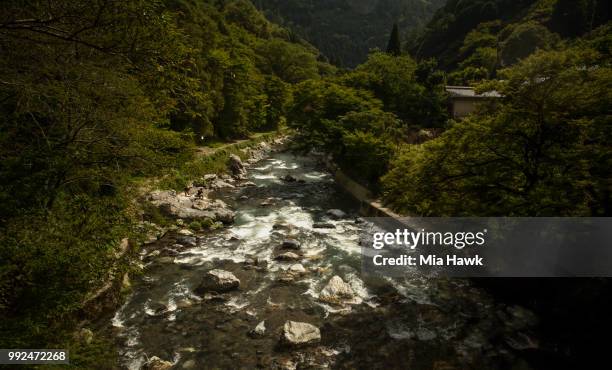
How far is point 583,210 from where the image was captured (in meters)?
8.12

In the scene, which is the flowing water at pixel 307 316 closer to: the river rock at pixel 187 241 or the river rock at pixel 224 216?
the river rock at pixel 187 241

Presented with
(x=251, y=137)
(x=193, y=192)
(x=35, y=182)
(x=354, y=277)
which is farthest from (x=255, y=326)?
(x=251, y=137)

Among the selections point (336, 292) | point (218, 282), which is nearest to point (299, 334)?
point (336, 292)

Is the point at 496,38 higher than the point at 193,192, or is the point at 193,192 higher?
the point at 496,38

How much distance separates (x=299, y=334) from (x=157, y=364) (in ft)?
12.8

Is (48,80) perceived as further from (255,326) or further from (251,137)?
(251,137)

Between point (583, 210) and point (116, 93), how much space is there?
11.7m

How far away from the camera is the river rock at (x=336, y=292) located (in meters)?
12.4

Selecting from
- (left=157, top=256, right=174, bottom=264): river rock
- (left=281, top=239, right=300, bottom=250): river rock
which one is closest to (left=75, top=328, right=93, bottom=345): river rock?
(left=157, top=256, right=174, bottom=264): river rock

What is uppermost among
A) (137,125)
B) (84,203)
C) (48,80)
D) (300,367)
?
(48,80)

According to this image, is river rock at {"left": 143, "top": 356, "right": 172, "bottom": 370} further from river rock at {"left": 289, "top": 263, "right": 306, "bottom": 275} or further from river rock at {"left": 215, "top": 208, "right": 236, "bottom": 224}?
river rock at {"left": 215, "top": 208, "right": 236, "bottom": 224}

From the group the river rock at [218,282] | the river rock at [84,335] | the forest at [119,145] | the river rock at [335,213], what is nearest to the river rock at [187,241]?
the river rock at [218,282]

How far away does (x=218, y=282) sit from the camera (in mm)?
12625

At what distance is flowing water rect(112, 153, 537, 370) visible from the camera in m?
9.48
